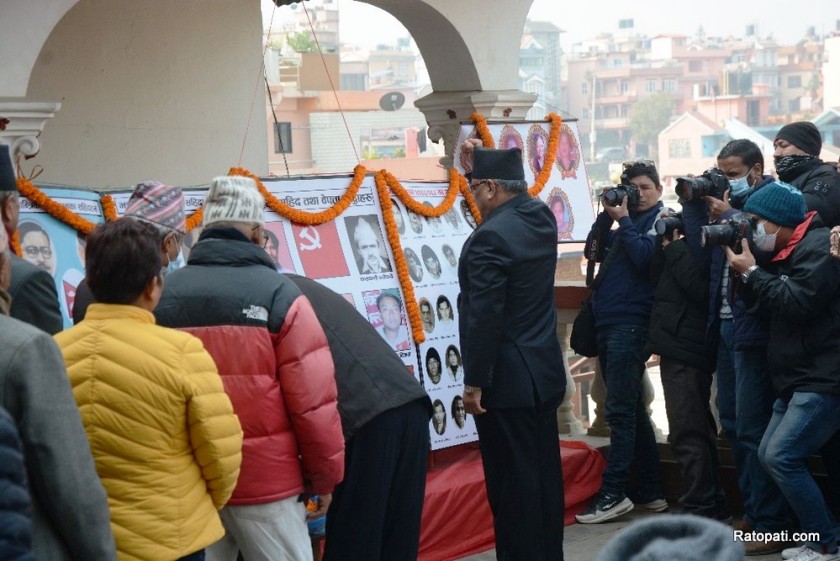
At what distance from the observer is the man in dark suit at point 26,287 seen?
3.76m

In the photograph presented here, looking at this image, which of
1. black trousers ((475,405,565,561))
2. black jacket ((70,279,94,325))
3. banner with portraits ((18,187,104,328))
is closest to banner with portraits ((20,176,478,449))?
banner with portraits ((18,187,104,328))

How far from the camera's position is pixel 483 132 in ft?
23.0

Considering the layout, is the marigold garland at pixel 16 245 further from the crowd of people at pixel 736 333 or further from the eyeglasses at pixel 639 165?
the eyeglasses at pixel 639 165

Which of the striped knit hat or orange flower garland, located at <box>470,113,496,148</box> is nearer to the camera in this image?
the striped knit hat

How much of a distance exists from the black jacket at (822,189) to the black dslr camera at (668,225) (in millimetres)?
560

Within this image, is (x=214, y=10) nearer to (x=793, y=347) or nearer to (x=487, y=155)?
(x=487, y=155)

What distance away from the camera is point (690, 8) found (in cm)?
16475

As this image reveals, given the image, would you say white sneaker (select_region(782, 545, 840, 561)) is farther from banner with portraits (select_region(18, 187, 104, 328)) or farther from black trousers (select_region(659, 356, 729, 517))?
banner with portraits (select_region(18, 187, 104, 328))

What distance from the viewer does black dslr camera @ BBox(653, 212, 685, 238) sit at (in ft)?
19.5

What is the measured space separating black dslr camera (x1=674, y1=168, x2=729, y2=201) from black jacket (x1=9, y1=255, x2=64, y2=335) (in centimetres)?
302

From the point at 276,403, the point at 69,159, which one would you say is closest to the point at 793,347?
the point at 276,403

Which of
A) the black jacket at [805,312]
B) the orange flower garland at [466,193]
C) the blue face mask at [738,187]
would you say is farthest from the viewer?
the orange flower garland at [466,193]

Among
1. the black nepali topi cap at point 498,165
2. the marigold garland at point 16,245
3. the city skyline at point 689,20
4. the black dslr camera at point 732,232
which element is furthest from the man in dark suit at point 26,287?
the city skyline at point 689,20

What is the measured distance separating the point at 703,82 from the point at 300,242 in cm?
11384
